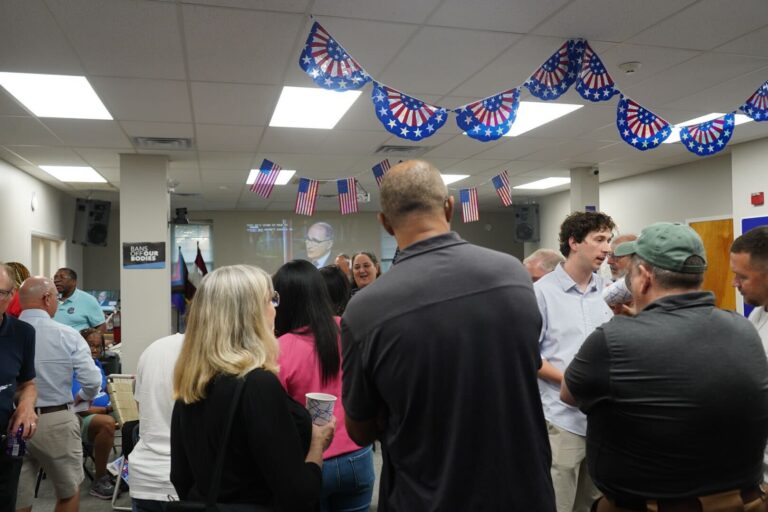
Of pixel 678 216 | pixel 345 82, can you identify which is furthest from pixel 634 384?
pixel 678 216

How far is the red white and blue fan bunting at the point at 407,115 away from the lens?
11.9ft

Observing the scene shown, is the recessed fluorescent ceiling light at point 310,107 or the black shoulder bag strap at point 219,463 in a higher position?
the recessed fluorescent ceiling light at point 310,107

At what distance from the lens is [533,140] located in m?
5.95

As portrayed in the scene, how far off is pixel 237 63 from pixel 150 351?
6.88 ft

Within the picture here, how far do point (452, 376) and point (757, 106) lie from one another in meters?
3.84

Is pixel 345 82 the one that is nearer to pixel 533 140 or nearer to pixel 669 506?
pixel 669 506

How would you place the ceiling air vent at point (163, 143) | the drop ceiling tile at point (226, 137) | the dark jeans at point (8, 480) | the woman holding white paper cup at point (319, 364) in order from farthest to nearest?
the ceiling air vent at point (163, 143)
the drop ceiling tile at point (226, 137)
the dark jeans at point (8, 480)
the woman holding white paper cup at point (319, 364)

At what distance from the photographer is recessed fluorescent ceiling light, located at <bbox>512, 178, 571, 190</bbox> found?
877 centimetres

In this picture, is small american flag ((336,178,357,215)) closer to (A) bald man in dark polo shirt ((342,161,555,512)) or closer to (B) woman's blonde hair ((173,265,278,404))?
(B) woman's blonde hair ((173,265,278,404))

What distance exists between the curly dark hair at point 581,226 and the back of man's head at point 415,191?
142 centimetres

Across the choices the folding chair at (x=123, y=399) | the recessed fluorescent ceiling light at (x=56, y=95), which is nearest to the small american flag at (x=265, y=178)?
the recessed fluorescent ceiling light at (x=56, y=95)

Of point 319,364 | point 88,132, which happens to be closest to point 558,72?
point 319,364

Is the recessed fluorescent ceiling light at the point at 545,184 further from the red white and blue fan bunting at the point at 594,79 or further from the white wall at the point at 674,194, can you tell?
the red white and blue fan bunting at the point at 594,79

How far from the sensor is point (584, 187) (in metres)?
7.78
